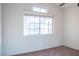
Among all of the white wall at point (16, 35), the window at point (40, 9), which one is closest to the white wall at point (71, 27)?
the window at point (40, 9)

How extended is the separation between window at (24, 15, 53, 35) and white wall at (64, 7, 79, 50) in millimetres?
1056

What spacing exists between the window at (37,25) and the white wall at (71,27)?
106 cm

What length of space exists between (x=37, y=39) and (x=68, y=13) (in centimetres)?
240

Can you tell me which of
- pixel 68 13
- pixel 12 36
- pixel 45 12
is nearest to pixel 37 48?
pixel 12 36

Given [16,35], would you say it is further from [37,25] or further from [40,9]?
[40,9]

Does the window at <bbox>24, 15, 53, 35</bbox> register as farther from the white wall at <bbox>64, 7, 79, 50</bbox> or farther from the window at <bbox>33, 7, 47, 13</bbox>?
the white wall at <bbox>64, 7, 79, 50</bbox>

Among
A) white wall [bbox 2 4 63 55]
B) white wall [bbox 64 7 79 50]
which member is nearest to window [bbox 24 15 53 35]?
white wall [bbox 2 4 63 55]

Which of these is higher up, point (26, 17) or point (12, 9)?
point (12, 9)

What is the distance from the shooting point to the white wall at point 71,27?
545 cm

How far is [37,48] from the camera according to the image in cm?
511

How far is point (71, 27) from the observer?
227 inches

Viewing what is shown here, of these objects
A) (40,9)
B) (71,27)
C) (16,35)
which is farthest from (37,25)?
(71,27)

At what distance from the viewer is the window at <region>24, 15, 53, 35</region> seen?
4.75m

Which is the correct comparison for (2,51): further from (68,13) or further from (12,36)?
(68,13)
